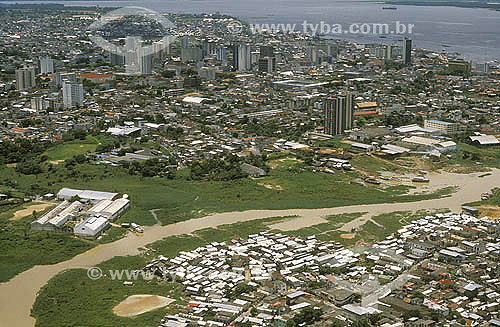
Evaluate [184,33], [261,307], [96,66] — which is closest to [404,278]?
[261,307]

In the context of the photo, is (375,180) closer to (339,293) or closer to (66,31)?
(339,293)

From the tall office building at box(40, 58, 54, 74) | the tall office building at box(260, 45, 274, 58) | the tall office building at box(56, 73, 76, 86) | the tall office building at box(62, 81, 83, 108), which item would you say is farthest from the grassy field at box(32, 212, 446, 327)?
the tall office building at box(260, 45, 274, 58)

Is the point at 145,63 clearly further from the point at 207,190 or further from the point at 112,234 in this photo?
the point at 112,234

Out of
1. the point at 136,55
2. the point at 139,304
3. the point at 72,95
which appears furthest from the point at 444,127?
the point at 136,55

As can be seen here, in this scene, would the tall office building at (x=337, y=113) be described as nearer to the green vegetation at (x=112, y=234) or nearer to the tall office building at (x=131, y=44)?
the green vegetation at (x=112, y=234)

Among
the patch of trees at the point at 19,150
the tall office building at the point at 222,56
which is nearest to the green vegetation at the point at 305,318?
the patch of trees at the point at 19,150

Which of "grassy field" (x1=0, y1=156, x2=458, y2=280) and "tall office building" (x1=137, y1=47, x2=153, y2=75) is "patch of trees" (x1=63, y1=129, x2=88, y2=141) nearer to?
"grassy field" (x1=0, y1=156, x2=458, y2=280)
